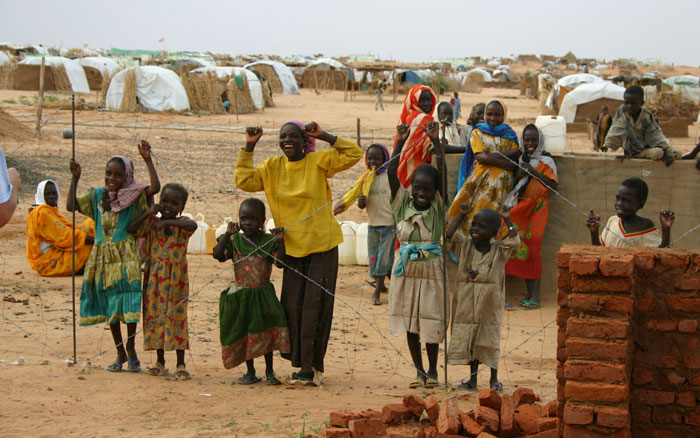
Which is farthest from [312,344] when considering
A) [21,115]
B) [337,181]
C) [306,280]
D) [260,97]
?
[260,97]

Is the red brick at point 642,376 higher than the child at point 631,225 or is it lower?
lower

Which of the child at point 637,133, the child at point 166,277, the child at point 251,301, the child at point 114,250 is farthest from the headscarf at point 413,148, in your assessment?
the child at point 114,250

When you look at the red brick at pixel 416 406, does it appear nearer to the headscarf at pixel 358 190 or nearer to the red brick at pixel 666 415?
the red brick at pixel 666 415

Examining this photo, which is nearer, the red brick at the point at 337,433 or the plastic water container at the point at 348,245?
the red brick at the point at 337,433

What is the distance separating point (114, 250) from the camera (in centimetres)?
536

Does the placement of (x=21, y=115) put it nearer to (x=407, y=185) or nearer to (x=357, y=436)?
(x=407, y=185)

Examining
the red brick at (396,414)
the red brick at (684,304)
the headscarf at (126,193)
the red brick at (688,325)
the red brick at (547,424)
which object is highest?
the headscarf at (126,193)

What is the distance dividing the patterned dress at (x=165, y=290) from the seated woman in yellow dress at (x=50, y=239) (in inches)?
125

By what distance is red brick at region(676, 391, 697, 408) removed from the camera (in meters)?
3.89

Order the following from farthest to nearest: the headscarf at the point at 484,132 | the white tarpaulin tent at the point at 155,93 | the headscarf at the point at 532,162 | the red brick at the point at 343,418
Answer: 1. the white tarpaulin tent at the point at 155,93
2. the headscarf at the point at 532,162
3. the headscarf at the point at 484,132
4. the red brick at the point at 343,418

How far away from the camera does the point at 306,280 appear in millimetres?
5309

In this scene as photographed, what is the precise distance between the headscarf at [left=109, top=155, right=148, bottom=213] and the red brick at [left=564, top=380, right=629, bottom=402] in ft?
10.3

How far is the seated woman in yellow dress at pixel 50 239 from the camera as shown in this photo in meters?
8.13

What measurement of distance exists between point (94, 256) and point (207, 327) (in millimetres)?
1651
